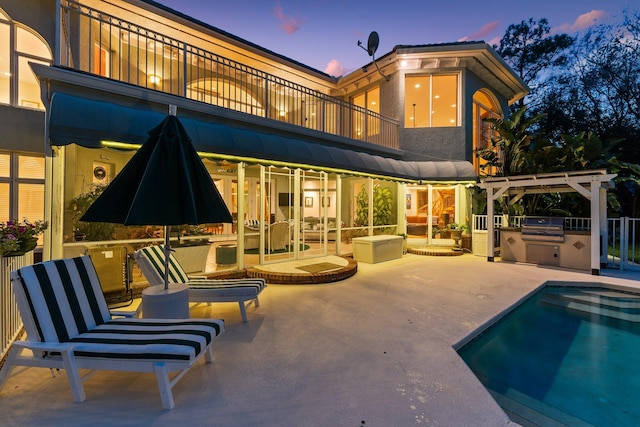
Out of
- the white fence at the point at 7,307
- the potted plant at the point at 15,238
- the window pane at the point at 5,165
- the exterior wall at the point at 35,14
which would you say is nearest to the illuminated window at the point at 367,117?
the exterior wall at the point at 35,14

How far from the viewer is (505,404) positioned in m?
3.13

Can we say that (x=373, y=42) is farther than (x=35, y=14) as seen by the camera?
Yes

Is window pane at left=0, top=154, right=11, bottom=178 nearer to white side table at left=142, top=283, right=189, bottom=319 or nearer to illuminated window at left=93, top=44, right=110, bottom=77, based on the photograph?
illuminated window at left=93, top=44, right=110, bottom=77

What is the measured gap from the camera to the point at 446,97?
45.0 feet

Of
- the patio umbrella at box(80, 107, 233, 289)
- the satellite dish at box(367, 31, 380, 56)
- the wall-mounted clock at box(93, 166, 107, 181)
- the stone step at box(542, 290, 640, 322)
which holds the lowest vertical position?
the stone step at box(542, 290, 640, 322)

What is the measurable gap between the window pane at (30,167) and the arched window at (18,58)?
1.43 meters

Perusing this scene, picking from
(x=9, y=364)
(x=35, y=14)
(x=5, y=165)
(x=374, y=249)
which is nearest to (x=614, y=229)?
(x=374, y=249)

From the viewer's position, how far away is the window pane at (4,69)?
7.94 meters

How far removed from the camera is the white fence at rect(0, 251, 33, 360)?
3172 mm

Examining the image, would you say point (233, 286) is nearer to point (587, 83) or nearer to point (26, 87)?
point (26, 87)

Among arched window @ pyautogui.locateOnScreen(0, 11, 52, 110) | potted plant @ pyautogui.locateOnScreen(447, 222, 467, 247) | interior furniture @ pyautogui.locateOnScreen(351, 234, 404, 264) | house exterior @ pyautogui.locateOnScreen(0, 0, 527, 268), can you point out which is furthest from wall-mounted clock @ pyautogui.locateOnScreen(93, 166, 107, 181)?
potted plant @ pyautogui.locateOnScreen(447, 222, 467, 247)

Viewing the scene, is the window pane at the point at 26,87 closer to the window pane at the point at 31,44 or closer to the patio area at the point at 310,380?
the window pane at the point at 31,44

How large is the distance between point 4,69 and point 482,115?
18.1 metres

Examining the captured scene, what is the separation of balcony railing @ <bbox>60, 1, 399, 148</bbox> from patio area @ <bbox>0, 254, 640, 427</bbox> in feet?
16.9
